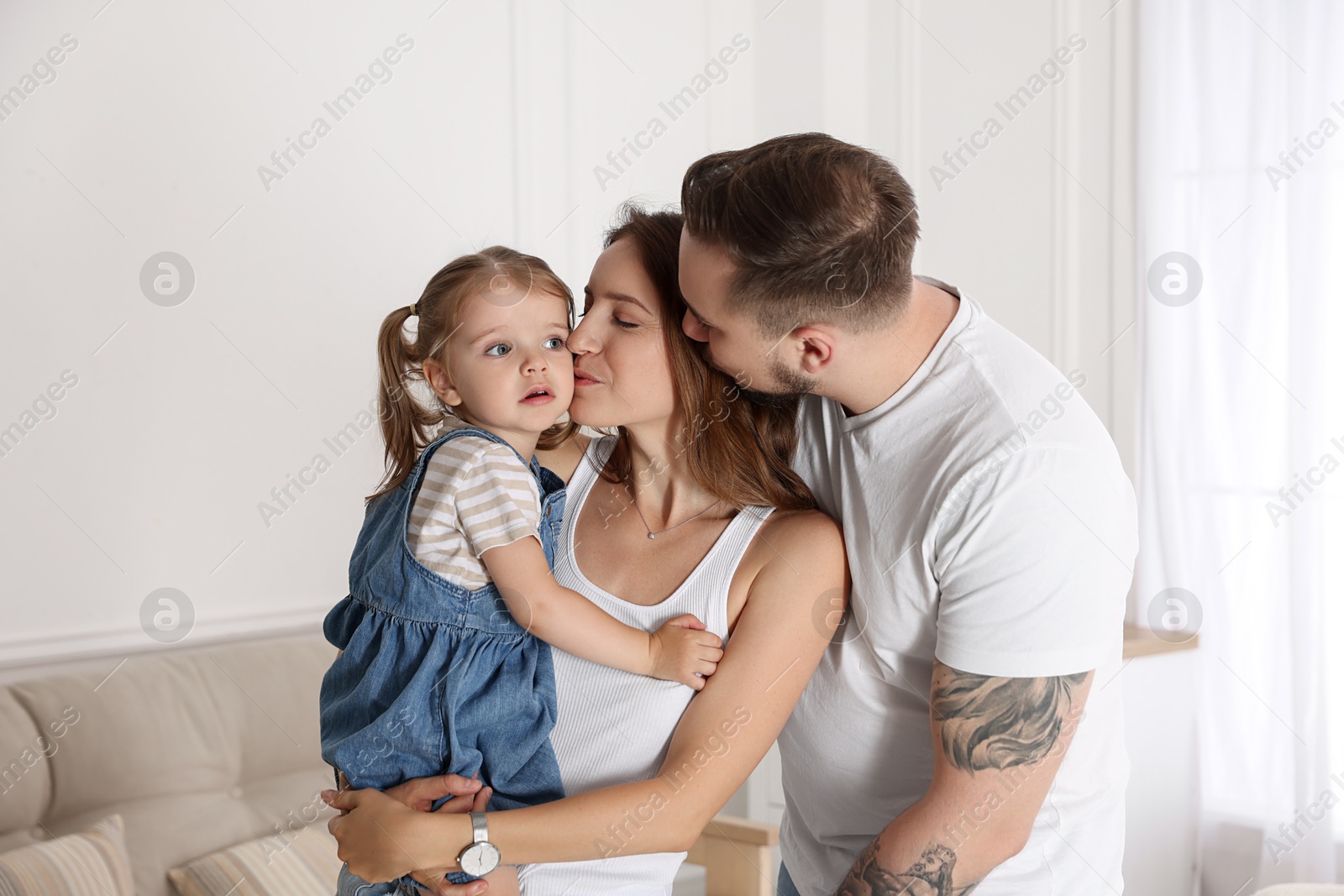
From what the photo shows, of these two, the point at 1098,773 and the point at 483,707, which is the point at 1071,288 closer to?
the point at 1098,773

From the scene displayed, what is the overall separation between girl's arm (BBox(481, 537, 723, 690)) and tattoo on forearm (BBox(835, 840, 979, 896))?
31 cm

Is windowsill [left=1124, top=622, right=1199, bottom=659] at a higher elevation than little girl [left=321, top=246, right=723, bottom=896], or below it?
below

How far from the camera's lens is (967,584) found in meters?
1.17

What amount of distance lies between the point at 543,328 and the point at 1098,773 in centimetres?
97

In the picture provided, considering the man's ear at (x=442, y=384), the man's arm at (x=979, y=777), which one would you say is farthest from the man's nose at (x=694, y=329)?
the man's arm at (x=979, y=777)

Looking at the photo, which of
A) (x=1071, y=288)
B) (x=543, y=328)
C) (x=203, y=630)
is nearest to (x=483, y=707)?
(x=543, y=328)

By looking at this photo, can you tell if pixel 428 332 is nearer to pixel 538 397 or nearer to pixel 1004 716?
pixel 538 397

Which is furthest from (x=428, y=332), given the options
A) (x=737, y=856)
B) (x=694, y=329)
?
(x=737, y=856)

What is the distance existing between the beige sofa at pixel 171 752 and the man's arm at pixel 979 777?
1401 millimetres

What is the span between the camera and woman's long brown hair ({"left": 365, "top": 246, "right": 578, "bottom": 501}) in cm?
145

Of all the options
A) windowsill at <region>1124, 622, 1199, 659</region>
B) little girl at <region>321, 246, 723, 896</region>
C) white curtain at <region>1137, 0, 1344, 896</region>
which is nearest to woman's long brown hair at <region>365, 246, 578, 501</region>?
little girl at <region>321, 246, 723, 896</region>

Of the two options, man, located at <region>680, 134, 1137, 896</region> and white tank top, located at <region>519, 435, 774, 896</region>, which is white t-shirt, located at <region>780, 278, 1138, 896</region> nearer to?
man, located at <region>680, 134, 1137, 896</region>

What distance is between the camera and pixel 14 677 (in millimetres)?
2229

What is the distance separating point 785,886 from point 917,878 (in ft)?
1.59
